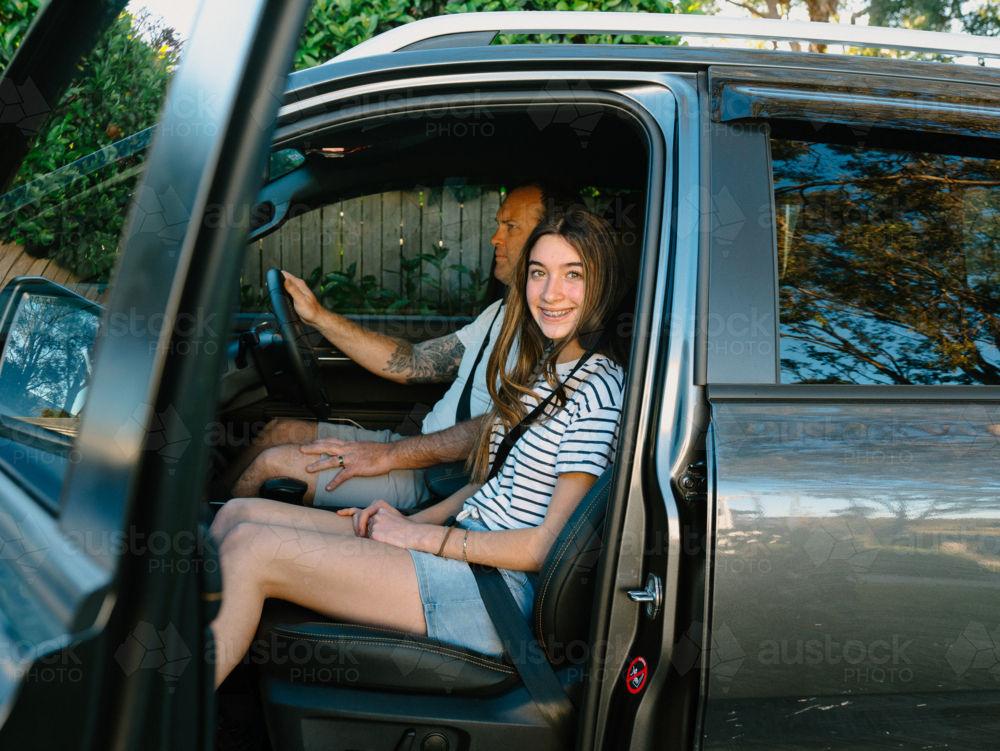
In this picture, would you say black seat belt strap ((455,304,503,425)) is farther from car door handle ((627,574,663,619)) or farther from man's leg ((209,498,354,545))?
car door handle ((627,574,663,619))

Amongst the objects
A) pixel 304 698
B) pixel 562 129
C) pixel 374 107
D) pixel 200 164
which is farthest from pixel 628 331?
pixel 200 164

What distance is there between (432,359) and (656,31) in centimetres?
158

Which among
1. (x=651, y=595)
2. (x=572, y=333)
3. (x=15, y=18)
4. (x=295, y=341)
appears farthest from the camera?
(x=295, y=341)

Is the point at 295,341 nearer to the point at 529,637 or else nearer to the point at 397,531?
the point at 397,531

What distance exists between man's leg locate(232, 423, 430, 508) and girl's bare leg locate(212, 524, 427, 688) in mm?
869

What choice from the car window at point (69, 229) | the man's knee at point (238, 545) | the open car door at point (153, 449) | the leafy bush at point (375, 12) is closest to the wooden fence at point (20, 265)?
the car window at point (69, 229)

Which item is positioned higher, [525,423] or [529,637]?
[525,423]

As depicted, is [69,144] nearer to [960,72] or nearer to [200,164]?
[200,164]

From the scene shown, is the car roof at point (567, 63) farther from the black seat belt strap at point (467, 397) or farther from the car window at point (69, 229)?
the black seat belt strap at point (467, 397)

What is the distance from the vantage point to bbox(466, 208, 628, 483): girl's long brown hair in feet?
6.05

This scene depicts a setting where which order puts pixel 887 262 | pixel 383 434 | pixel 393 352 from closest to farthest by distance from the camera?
pixel 887 262, pixel 383 434, pixel 393 352

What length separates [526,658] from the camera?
4.78 ft

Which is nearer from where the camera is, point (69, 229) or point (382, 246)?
point (69, 229)

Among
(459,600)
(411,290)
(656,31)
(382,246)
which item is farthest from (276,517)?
(382,246)
